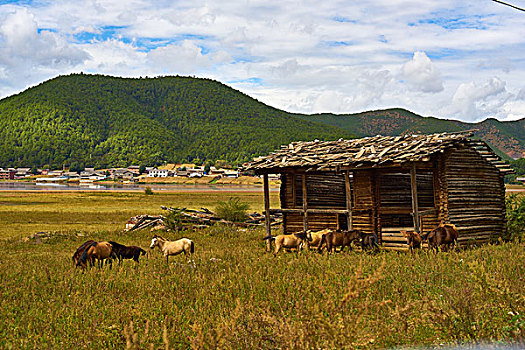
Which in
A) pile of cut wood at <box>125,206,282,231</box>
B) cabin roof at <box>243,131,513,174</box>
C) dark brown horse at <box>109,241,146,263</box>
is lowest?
pile of cut wood at <box>125,206,282,231</box>

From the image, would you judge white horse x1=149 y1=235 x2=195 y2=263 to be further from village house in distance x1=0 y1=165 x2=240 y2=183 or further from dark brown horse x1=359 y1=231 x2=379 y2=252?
village house in distance x1=0 y1=165 x2=240 y2=183

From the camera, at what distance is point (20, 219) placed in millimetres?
35812

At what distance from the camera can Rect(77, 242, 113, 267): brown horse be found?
11766mm

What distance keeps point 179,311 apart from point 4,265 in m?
8.54

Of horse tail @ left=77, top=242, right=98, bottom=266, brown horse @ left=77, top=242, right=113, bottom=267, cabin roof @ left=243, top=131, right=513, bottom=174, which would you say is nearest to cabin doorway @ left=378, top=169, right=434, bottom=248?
cabin roof @ left=243, top=131, right=513, bottom=174

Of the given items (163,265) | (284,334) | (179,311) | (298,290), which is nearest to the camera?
(284,334)

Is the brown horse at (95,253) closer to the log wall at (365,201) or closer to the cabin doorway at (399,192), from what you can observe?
the log wall at (365,201)

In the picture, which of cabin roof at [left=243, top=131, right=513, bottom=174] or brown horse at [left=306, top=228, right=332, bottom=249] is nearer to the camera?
cabin roof at [left=243, top=131, right=513, bottom=174]

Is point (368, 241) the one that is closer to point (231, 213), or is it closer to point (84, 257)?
point (84, 257)

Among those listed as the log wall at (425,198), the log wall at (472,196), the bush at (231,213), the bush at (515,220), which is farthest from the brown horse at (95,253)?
the bush at (231,213)

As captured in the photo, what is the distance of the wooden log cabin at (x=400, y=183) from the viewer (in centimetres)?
1581

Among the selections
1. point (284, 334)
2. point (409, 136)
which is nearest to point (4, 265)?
point (284, 334)

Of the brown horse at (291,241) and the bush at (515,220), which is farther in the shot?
the bush at (515,220)

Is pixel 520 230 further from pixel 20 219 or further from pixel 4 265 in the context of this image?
pixel 20 219
